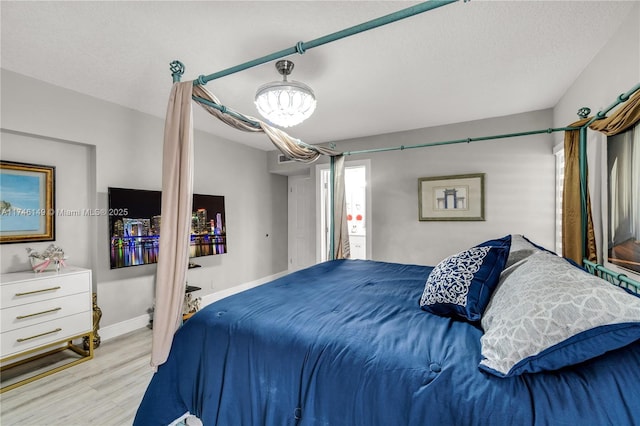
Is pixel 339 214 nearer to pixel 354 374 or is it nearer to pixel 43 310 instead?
pixel 354 374

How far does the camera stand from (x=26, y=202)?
2.67 m

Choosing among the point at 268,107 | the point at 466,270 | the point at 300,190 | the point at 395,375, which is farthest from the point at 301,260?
the point at 395,375

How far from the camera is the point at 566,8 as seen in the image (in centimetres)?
173

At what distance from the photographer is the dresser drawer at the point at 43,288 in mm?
2273

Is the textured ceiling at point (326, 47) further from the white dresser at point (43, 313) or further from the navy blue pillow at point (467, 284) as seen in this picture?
the white dresser at point (43, 313)

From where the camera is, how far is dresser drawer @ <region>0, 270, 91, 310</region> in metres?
2.27

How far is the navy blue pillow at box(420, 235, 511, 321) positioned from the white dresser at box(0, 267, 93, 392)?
301 cm

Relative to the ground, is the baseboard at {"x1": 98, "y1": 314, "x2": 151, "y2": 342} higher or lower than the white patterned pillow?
lower

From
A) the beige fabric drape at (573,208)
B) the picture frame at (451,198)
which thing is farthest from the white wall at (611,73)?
the picture frame at (451,198)

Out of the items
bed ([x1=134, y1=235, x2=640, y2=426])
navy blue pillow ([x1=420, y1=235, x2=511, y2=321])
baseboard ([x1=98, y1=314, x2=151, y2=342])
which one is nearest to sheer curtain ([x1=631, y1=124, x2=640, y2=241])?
bed ([x1=134, y1=235, x2=640, y2=426])

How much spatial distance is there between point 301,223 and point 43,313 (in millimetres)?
3975

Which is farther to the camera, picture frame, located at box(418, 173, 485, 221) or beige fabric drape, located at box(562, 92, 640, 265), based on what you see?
picture frame, located at box(418, 173, 485, 221)

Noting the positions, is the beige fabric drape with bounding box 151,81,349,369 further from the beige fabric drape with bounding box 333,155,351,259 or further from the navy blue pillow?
the beige fabric drape with bounding box 333,155,351,259

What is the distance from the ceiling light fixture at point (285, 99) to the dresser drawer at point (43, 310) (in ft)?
8.00
